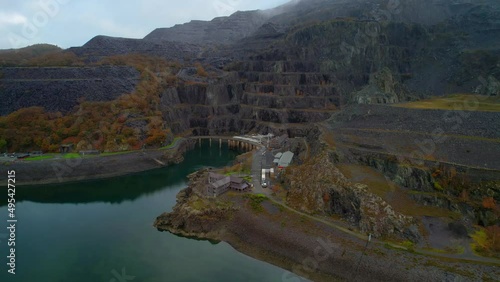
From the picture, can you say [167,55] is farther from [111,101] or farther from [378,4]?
[378,4]

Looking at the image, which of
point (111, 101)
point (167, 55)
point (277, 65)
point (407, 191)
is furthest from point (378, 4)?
point (407, 191)

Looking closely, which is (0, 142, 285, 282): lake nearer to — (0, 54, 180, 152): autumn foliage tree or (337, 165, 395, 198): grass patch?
(0, 54, 180, 152): autumn foliage tree

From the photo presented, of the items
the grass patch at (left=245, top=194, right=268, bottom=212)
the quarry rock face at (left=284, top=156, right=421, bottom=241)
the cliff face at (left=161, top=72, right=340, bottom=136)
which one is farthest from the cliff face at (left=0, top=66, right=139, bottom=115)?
the quarry rock face at (left=284, top=156, right=421, bottom=241)

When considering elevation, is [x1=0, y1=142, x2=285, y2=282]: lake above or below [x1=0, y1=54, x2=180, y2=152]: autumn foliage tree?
below

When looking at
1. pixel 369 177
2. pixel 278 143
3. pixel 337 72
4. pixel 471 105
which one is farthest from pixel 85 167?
pixel 337 72

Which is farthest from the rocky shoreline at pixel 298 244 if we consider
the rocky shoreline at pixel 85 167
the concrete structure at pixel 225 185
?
the rocky shoreline at pixel 85 167

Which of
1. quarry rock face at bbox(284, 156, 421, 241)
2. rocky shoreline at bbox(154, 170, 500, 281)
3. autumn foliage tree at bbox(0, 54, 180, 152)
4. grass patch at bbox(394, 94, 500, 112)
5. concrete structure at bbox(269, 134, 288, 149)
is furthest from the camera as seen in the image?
concrete structure at bbox(269, 134, 288, 149)
